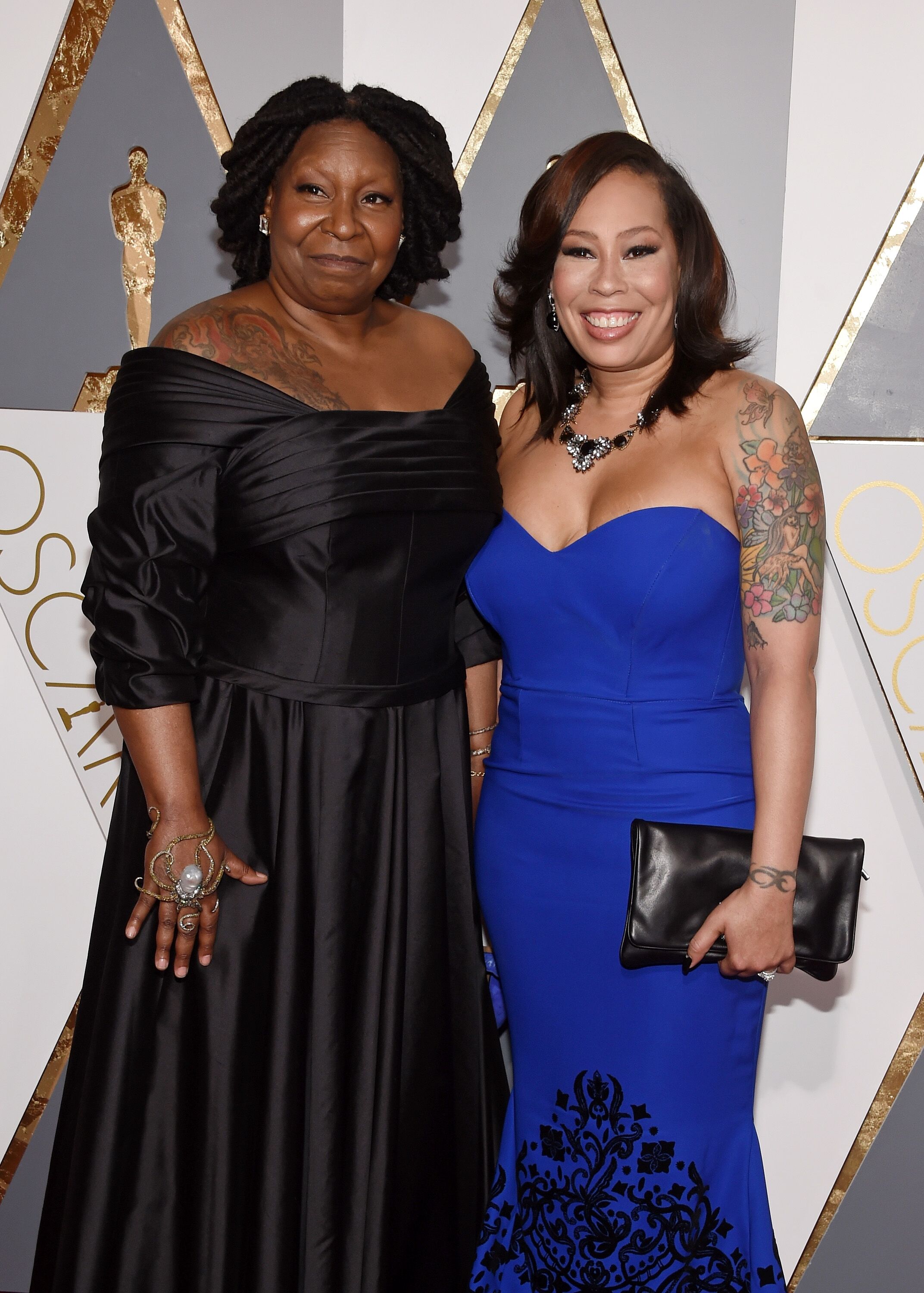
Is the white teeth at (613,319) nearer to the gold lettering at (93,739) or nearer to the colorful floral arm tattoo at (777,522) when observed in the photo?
the colorful floral arm tattoo at (777,522)

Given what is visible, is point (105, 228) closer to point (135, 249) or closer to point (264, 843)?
point (135, 249)

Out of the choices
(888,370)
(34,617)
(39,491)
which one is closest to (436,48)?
(888,370)

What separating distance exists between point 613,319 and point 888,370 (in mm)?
779

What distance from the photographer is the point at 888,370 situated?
2330mm

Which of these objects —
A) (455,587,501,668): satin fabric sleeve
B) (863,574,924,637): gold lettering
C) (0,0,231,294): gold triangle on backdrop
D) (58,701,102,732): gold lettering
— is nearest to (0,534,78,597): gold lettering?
(58,701,102,732): gold lettering

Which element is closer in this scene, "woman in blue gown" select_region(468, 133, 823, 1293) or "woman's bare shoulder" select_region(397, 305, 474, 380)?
"woman in blue gown" select_region(468, 133, 823, 1293)

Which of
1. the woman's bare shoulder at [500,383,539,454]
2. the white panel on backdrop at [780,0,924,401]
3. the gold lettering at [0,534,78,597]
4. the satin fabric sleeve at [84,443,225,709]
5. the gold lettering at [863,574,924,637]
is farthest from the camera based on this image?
the gold lettering at [0,534,78,597]

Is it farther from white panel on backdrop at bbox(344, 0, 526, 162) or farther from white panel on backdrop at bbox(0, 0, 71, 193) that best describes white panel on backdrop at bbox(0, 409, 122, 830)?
white panel on backdrop at bbox(344, 0, 526, 162)

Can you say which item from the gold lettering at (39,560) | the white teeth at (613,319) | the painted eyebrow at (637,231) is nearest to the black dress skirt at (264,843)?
the white teeth at (613,319)

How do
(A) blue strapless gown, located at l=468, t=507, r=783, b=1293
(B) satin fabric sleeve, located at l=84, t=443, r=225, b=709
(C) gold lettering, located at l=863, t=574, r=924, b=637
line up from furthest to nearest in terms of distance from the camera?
1. (C) gold lettering, located at l=863, t=574, r=924, b=637
2. (A) blue strapless gown, located at l=468, t=507, r=783, b=1293
3. (B) satin fabric sleeve, located at l=84, t=443, r=225, b=709

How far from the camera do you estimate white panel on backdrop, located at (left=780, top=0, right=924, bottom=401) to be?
2.26 metres

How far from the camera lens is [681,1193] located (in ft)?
5.68

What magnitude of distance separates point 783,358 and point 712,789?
3.40ft

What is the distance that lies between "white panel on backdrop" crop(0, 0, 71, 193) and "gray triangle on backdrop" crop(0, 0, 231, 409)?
88mm
